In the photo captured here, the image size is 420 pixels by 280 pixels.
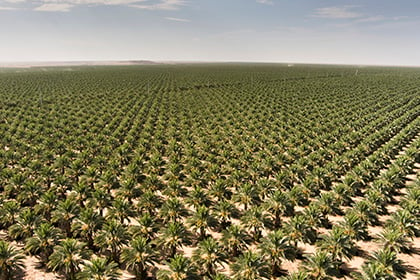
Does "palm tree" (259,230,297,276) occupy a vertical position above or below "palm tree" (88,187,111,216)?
below

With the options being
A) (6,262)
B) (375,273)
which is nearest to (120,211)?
(6,262)

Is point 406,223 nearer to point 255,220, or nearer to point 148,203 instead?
point 255,220

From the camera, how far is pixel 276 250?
1898 cm

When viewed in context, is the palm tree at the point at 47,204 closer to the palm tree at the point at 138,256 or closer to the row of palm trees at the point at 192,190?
the row of palm trees at the point at 192,190

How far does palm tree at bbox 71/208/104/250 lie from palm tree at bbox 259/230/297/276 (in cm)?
1289

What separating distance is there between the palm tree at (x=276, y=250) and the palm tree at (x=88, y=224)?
1289cm

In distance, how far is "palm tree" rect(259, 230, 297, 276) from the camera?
18984 millimetres

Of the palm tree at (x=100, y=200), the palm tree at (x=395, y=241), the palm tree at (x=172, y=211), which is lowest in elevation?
the palm tree at (x=395, y=241)

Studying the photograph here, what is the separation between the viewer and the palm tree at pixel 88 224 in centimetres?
2134

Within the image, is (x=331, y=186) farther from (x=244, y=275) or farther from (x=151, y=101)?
(x=151, y=101)

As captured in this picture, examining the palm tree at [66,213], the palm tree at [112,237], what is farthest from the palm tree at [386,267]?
the palm tree at [66,213]

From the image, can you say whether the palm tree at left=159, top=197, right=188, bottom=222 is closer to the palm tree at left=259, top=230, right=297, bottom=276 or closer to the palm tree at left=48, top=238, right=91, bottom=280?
the palm tree at left=48, top=238, right=91, bottom=280

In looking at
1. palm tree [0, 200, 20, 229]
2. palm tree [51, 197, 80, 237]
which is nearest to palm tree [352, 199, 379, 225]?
palm tree [51, 197, 80, 237]

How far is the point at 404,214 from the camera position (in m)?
22.6
